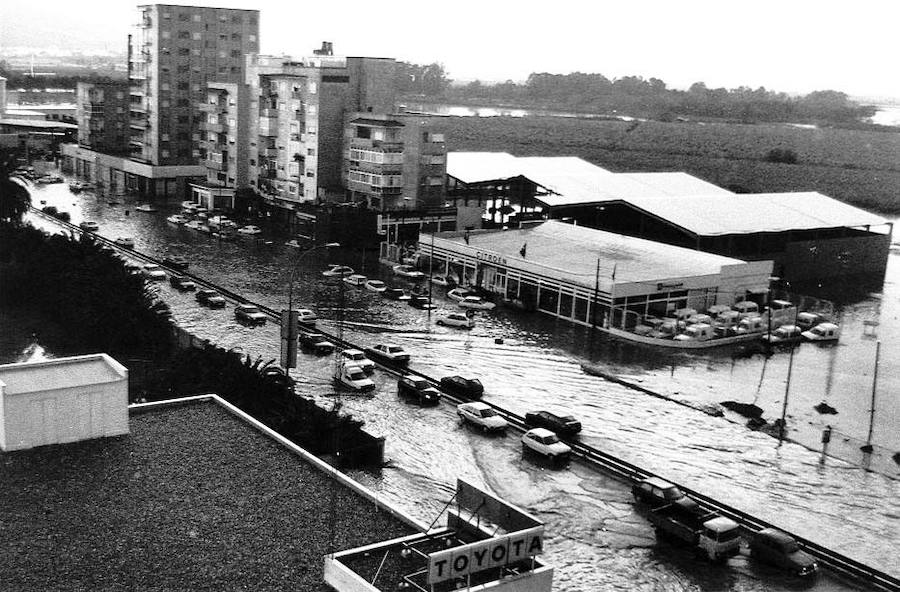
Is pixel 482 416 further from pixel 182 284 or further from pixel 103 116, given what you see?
pixel 103 116

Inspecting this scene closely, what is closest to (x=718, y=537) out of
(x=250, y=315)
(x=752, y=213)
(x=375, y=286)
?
(x=250, y=315)

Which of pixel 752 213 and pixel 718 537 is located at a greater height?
pixel 752 213

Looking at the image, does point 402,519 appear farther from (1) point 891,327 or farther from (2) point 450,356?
(1) point 891,327

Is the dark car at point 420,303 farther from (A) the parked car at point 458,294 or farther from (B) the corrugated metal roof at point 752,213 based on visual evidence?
(B) the corrugated metal roof at point 752,213

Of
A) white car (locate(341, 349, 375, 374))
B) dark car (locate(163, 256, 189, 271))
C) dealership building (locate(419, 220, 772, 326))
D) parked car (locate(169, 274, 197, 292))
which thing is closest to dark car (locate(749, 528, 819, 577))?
white car (locate(341, 349, 375, 374))

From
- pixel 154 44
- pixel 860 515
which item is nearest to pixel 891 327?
pixel 860 515

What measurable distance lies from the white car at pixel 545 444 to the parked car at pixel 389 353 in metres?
2.01

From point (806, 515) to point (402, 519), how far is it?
3.10 meters

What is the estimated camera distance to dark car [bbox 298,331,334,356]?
8.45 metres

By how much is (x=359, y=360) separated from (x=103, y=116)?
1504 centimetres

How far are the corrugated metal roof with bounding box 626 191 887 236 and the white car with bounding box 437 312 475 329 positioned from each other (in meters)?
4.39

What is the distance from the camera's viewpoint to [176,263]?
11828 mm

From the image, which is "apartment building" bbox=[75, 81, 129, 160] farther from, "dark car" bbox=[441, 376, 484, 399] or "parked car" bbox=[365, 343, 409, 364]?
"dark car" bbox=[441, 376, 484, 399]

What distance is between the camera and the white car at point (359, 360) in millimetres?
7870
